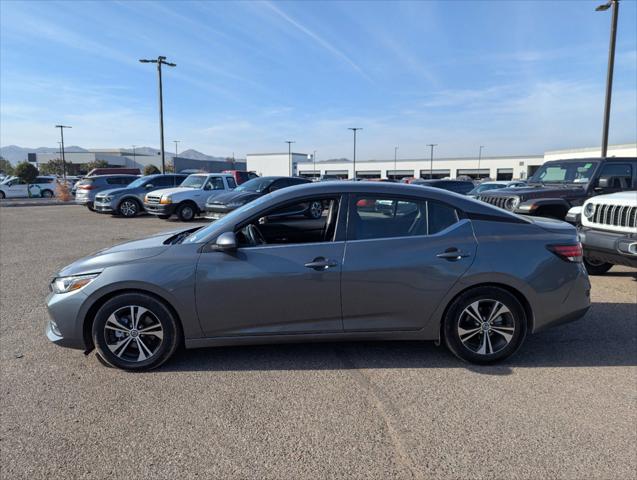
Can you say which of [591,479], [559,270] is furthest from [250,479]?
[559,270]

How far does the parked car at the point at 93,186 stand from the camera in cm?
2033

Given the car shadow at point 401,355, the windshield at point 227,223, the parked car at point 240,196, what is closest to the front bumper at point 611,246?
the car shadow at point 401,355

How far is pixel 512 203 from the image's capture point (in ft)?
28.5

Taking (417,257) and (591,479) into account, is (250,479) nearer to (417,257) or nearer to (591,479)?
(591,479)

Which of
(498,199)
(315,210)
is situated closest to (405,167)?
(498,199)

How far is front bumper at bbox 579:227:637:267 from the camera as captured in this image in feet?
18.3

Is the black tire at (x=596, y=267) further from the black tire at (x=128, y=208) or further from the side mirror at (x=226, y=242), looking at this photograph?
the black tire at (x=128, y=208)

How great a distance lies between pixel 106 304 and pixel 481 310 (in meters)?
3.21

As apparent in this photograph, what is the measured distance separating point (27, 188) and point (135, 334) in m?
37.9

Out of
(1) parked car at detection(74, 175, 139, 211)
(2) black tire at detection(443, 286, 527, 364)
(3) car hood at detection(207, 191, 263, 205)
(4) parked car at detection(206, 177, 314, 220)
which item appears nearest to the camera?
(2) black tire at detection(443, 286, 527, 364)

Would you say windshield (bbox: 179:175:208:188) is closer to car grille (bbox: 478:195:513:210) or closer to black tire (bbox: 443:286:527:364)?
car grille (bbox: 478:195:513:210)

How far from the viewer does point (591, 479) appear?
246cm

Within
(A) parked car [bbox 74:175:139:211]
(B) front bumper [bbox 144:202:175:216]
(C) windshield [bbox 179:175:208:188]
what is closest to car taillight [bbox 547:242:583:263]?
(B) front bumper [bbox 144:202:175:216]

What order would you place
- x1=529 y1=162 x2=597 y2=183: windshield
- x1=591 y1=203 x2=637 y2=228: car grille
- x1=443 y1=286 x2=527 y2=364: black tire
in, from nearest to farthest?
x1=443 y1=286 x2=527 y2=364: black tire, x1=591 y1=203 x2=637 y2=228: car grille, x1=529 y1=162 x2=597 y2=183: windshield
